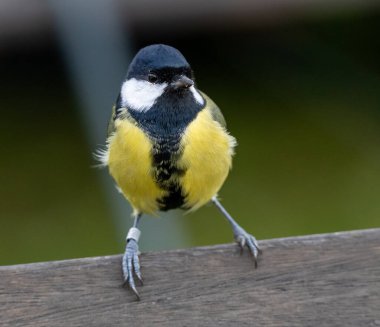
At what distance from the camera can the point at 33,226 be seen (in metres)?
3.51

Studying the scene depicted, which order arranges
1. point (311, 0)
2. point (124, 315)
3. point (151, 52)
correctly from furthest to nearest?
point (311, 0)
point (151, 52)
point (124, 315)

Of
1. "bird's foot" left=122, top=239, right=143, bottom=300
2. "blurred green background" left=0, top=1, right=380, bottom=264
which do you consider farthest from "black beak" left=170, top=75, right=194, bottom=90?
"blurred green background" left=0, top=1, right=380, bottom=264

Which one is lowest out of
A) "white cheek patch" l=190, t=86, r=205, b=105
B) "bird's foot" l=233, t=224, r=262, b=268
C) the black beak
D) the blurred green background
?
the blurred green background

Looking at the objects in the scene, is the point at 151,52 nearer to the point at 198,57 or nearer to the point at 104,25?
the point at 104,25

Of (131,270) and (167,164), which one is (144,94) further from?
(131,270)

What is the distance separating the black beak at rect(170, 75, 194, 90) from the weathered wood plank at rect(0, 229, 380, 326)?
0.52 metres

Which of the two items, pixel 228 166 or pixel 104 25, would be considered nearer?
pixel 228 166

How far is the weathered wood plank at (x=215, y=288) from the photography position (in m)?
2.01

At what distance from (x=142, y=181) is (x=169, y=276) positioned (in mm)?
452

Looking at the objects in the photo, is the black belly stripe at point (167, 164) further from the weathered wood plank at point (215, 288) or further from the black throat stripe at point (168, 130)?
the weathered wood plank at point (215, 288)

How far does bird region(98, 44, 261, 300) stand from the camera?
2.44m

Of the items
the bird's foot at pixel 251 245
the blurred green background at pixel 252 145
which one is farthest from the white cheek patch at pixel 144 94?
the blurred green background at pixel 252 145

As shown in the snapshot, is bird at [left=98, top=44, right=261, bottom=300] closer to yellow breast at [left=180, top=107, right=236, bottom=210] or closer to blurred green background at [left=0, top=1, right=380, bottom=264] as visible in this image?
yellow breast at [left=180, top=107, right=236, bottom=210]

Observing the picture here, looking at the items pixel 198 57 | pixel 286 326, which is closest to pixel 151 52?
pixel 286 326
